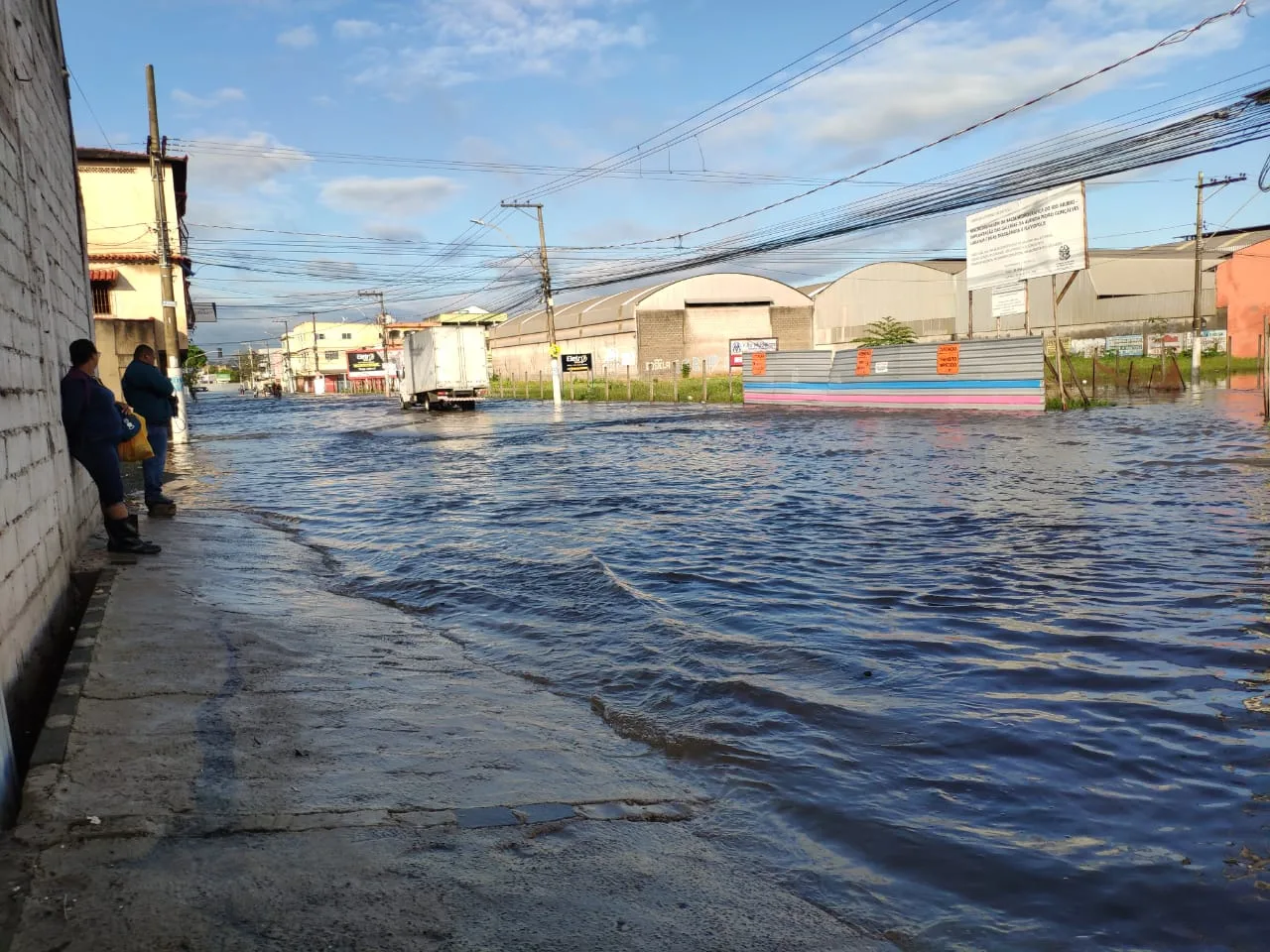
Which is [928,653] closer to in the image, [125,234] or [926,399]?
[926,399]

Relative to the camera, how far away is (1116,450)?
16047 mm

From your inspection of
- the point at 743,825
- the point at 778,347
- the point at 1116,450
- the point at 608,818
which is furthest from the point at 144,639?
the point at 778,347

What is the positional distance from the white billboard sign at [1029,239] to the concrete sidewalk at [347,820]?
24.9m

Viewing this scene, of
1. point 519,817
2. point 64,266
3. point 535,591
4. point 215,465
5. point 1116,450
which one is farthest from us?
point 215,465

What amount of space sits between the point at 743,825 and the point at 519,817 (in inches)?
34.4

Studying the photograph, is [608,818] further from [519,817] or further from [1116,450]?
[1116,450]

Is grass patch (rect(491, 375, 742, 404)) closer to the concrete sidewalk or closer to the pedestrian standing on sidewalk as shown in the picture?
the pedestrian standing on sidewalk

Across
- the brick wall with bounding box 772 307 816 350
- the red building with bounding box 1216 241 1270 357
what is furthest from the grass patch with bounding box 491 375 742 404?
the red building with bounding box 1216 241 1270 357

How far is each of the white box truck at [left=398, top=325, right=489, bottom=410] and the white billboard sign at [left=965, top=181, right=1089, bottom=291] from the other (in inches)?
785

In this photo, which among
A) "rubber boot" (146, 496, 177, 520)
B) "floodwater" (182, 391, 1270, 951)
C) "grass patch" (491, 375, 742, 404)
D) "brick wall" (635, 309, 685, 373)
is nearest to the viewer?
"floodwater" (182, 391, 1270, 951)

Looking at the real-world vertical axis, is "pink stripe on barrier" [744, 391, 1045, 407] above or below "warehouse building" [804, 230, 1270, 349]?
below

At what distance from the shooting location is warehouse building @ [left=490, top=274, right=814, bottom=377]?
195ft

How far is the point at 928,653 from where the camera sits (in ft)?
19.3

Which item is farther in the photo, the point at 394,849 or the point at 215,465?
the point at 215,465
